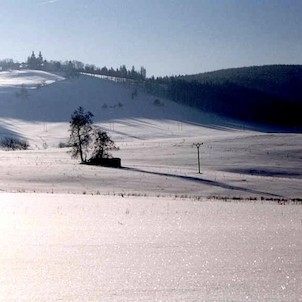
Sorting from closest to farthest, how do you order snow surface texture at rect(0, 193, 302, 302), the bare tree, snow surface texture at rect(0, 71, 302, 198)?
snow surface texture at rect(0, 193, 302, 302) → snow surface texture at rect(0, 71, 302, 198) → the bare tree

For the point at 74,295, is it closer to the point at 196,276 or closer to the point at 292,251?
the point at 196,276

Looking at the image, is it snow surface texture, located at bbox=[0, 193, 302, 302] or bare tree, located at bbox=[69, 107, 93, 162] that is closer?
snow surface texture, located at bbox=[0, 193, 302, 302]

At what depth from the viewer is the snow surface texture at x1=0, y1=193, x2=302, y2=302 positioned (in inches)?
192

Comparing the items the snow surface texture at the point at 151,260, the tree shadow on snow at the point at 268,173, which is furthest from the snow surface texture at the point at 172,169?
the snow surface texture at the point at 151,260

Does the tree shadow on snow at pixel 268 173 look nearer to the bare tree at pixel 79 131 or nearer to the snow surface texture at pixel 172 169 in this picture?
the snow surface texture at pixel 172 169

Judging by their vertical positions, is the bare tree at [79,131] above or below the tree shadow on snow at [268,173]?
above

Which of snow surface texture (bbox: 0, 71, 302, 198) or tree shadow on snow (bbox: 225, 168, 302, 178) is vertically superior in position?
snow surface texture (bbox: 0, 71, 302, 198)

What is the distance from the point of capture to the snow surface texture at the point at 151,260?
489 cm

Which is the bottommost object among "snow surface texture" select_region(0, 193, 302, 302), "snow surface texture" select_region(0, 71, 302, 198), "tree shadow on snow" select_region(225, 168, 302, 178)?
"tree shadow on snow" select_region(225, 168, 302, 178)

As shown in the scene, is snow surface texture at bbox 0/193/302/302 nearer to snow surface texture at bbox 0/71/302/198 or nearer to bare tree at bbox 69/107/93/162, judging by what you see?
snow surface texture at bbox 0/71/302/198

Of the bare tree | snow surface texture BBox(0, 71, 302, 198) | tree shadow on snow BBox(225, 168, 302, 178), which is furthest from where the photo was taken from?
the bare tree

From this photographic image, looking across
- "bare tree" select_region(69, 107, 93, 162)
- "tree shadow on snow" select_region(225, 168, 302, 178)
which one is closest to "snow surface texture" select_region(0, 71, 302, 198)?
"tree shadow on snow" select_region(225, 168, 302, 178)

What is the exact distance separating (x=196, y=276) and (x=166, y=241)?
6.82 feet

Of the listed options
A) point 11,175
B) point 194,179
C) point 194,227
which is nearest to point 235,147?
point 194,179
